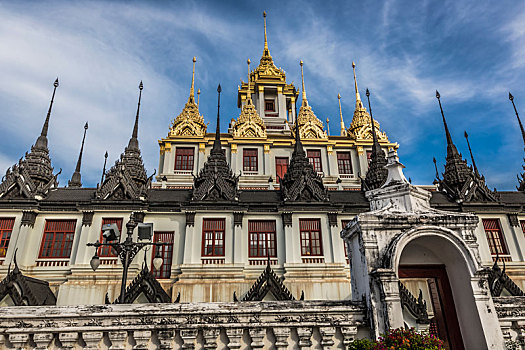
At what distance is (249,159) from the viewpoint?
33.4 m

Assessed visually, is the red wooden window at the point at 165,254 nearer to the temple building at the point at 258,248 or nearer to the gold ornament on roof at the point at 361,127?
the temple building at the point at 258,248

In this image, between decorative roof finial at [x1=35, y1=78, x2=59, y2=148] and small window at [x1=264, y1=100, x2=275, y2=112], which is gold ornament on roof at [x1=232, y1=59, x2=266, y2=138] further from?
decorative roof finial at [x1=35, y1=78, x2=59, y2=148]

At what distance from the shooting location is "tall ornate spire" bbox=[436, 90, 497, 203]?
22.4 meters

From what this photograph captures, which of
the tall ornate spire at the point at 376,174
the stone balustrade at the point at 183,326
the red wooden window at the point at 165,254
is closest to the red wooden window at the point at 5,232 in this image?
the red wooden window at the point at 165,254

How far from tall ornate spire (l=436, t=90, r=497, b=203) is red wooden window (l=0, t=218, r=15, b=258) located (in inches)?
991

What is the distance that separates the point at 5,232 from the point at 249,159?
19.3 metres

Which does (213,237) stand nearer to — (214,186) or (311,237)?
(214,186)

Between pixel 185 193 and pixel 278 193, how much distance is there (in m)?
5.66

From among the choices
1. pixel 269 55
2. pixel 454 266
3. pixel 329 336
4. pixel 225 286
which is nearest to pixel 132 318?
pixel 329 336

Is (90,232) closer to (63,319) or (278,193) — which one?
(278,193)

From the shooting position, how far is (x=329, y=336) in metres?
6.48

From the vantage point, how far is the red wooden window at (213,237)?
19.3 meters

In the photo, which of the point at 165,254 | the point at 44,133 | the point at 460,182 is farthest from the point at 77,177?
the point at 460,182

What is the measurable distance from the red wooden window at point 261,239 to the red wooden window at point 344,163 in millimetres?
15638
